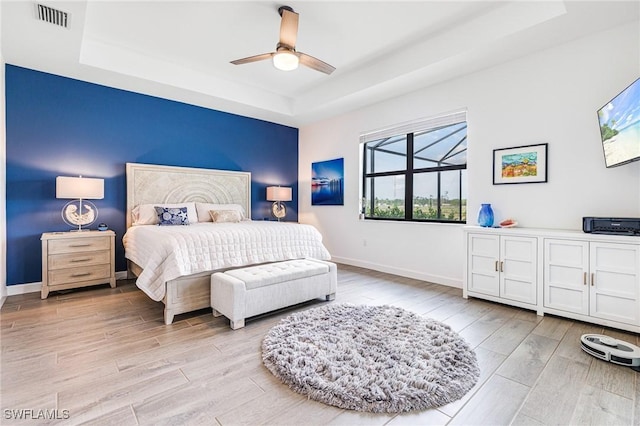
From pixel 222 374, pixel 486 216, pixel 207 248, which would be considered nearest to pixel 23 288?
pixel 207 248

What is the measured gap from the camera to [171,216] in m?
4.04

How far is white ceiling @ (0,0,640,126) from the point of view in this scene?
2.72m

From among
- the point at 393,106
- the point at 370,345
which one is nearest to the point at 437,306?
the point at 370,345

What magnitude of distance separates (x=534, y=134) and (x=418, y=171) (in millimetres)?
1487

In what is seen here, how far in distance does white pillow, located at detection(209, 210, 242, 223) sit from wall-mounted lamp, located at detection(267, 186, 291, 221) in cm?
105

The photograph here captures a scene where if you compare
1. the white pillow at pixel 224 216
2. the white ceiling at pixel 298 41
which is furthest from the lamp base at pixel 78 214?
the white ceiling at pixel 298 41

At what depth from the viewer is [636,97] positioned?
2.14 meters

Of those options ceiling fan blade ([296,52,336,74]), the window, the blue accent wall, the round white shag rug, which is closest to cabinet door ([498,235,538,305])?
the window

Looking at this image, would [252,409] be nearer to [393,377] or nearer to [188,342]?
[393,377]

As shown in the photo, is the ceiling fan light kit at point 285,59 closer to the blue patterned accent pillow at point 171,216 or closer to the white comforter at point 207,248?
the white comforter at point 207,248

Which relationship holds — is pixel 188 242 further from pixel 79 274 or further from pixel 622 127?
pixel 622 127

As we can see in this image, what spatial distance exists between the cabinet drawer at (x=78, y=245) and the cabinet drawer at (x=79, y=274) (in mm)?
217

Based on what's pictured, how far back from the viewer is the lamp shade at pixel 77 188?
345 centimetres

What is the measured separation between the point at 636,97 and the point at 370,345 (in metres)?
2.62
